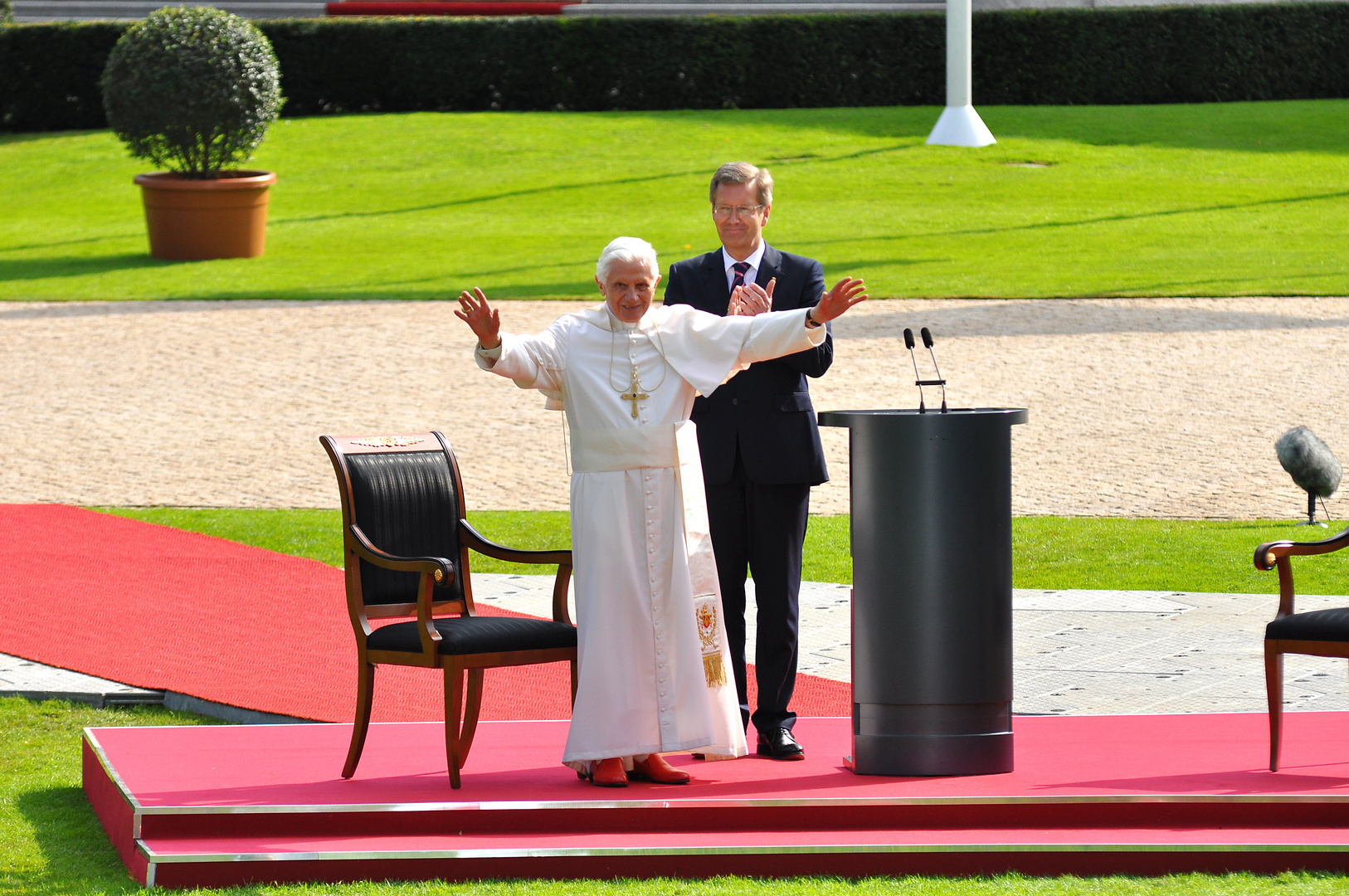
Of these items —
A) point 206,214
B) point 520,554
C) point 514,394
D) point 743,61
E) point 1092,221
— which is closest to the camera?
point 520,554

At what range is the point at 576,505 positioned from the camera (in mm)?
4820

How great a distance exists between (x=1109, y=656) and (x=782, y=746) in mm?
2153

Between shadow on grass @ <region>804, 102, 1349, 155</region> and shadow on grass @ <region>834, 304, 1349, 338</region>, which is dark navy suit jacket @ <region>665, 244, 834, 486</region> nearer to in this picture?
shadow on grass @ <region>834, 304, 1349, 338</region>

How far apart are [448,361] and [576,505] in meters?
9.85

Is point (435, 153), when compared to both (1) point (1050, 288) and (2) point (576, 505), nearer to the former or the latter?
(1) point (1050, 288)

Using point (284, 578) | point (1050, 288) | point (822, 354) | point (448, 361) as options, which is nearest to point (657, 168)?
point (1050, 288)

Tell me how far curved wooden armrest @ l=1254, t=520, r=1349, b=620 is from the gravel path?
449cm

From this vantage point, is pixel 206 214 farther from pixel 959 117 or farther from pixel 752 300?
pixel 752 300

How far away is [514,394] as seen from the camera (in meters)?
13.5

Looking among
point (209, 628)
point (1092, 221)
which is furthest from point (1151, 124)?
point (209, 628)

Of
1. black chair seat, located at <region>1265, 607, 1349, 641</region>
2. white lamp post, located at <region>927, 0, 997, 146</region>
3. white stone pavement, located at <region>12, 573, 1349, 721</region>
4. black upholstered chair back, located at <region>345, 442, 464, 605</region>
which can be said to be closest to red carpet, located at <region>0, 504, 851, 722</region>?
white stone pavement, located at <region>12, 573, 1349, 721</region>

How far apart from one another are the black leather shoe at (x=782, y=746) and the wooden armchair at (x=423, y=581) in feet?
2.04

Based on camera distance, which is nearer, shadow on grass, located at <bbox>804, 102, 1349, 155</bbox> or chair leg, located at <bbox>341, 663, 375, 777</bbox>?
chair leg, located at <bbox>341, 663, 375, 777</bbox>

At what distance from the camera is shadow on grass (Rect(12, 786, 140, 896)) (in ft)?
14.5
